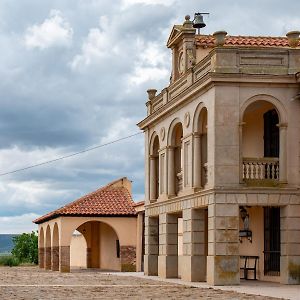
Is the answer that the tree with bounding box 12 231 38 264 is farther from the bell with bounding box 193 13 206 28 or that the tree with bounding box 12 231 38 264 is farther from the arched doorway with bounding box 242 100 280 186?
the arched doorway with bounding box 242 100 280 186

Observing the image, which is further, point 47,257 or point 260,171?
point 47,257

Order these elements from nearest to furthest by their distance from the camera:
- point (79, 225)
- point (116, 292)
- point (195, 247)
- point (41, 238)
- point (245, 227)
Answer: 1. point (116, 292)
2. point (195, 247)
3. point (245, 227)
4. point (79, 225)
5. point (41, 238)

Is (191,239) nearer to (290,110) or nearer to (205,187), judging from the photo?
(205,187)

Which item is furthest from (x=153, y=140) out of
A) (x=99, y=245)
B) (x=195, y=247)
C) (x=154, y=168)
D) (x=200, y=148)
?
(x=99, y=245)

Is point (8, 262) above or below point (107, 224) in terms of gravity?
below

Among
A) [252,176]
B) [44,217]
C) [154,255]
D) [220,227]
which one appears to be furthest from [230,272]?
[44,217]

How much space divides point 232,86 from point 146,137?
10223mm

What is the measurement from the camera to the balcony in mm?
→ 26266

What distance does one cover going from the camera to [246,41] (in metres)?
32.2

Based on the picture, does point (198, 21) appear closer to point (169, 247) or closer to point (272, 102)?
point (169, 247)

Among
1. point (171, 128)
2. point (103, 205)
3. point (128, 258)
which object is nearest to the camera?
→ point (171, 128)

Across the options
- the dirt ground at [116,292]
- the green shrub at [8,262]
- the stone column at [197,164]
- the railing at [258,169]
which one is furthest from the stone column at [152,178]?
the green shrub at [8,262]

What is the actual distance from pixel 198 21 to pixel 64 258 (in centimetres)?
1355

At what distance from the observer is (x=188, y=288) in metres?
24.8
